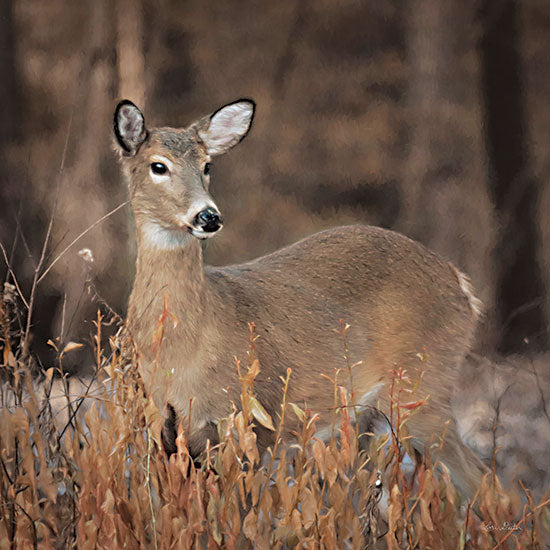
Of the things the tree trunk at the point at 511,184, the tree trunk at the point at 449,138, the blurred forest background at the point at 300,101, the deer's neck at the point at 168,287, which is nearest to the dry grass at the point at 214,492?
the deer's neck at the point at 168,287

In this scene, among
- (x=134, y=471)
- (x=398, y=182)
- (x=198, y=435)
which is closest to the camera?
(x=134, y=471)

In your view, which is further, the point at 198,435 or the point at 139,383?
the point at 198,435

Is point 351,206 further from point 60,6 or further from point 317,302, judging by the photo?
point 60,6

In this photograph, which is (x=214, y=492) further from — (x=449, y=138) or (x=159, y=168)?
(x=449, y=138)

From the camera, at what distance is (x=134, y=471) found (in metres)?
2.64

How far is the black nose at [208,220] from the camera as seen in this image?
10.5 feet

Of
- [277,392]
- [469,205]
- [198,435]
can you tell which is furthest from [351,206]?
[198,435]

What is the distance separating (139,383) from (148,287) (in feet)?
3.30

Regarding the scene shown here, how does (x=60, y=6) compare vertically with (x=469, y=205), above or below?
above

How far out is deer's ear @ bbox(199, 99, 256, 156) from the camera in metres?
3.53

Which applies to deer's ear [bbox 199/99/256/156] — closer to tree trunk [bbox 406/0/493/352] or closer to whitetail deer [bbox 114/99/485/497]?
whitetail deer [bbox 114/99/485/497]

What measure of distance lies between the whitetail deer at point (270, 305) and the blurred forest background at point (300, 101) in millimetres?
320
